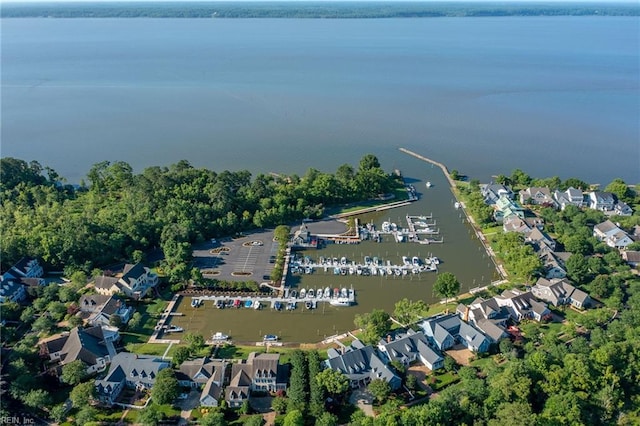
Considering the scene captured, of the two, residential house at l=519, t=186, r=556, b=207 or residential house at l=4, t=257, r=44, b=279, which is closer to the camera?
residential house at l=4, t=257, r=44, b=279

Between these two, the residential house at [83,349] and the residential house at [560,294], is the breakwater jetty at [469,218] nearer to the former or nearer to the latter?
the residential house at [560,294]

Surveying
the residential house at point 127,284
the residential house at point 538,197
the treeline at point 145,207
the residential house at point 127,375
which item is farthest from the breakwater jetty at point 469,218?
the residential house at point 127,284

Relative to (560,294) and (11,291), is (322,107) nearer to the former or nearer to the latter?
(560,294)

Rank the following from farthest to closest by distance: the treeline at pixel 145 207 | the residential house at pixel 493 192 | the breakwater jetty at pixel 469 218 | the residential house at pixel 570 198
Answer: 1. the residential house at pixel 493 192
2. the residential house at pixel 570 198
3. the breakwater jetty at pixel 469 218
4. the treeline at pixel 145 207

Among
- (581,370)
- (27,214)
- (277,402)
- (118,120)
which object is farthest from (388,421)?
(118,120)

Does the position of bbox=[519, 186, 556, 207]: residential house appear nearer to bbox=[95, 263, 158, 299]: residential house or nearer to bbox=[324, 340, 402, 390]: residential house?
bbox=[324, 340, 402, 390]: residential house

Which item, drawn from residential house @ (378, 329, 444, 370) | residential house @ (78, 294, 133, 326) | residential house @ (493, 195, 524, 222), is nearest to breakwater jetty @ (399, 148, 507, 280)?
residential house @ (493, 195, 524, 222)
